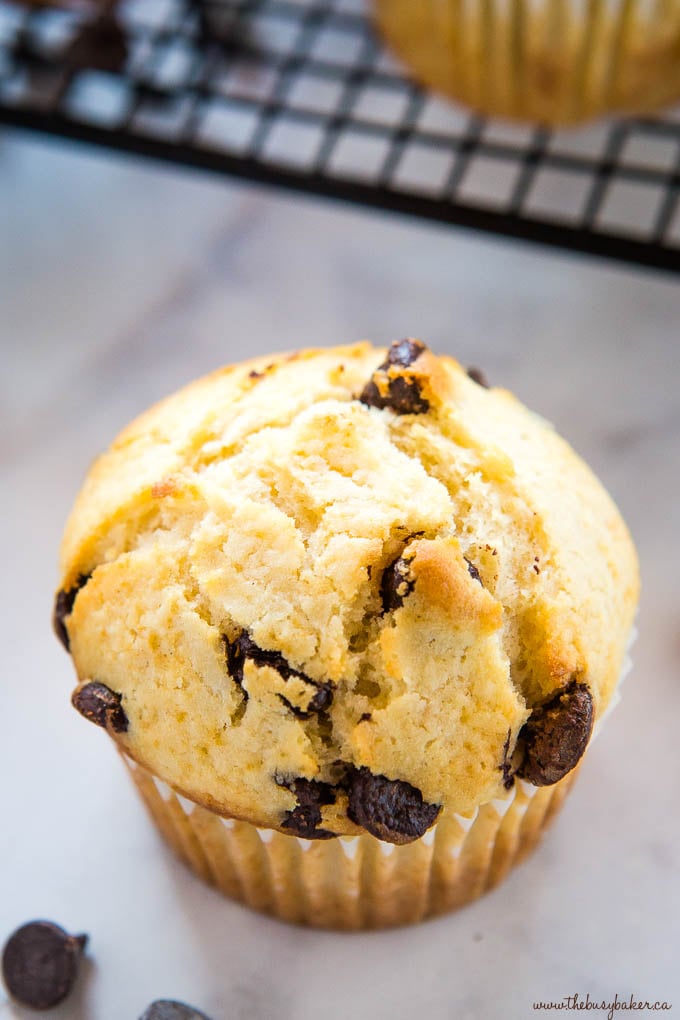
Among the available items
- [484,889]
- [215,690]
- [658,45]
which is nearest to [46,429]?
[215,690]

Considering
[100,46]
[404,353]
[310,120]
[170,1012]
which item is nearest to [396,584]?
[404,353]

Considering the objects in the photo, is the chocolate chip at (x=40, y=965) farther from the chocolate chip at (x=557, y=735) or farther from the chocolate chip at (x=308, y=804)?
the chocolate chip at (x=557, y=735)

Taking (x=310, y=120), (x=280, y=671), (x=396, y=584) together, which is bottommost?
(x=280, y=671)

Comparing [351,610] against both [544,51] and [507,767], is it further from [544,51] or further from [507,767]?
[544,51]

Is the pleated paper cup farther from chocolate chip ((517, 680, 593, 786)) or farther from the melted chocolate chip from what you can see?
the melted chocolate chip

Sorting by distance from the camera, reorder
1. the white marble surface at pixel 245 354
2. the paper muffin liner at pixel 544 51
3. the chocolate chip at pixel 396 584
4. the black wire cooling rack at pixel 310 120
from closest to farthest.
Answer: the chocolate chip at pixel 396 584
the white marble surface at pixel 245 354
the paper muffin liner at pixel 544 51
the black wire cooling rack at pixel 310 120

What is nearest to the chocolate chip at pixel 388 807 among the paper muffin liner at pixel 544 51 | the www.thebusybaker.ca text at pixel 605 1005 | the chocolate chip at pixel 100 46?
the www.thebusybaker.ca text at pixel 605 1005
